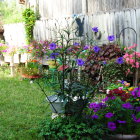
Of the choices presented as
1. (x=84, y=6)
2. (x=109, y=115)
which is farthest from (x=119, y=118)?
(x=84, y=6)

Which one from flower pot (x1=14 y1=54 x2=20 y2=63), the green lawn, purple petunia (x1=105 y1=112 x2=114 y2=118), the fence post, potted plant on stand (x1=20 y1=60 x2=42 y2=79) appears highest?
the fence post

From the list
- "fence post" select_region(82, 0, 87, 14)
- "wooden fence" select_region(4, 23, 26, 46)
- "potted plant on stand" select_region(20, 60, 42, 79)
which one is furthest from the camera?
"wooden fence" select_region(4, 23, 26, 46)

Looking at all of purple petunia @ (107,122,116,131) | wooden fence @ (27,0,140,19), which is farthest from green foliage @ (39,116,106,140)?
wooden fence @ (27,0,140,19)

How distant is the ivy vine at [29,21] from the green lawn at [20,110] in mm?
3604

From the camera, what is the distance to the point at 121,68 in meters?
6.30

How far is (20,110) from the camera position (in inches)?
200

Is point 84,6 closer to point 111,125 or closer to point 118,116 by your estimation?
point 118,116

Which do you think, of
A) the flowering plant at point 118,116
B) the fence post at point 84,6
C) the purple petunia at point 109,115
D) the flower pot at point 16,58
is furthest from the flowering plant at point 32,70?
the purple petunia at point 109,115

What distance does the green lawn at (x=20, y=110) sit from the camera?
389 centimetres

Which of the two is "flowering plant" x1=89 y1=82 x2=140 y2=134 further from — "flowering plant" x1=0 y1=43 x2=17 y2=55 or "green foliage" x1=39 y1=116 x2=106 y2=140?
"flowering plant" x1=0 y1=43 x2=17 y2=55

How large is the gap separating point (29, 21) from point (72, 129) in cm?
826

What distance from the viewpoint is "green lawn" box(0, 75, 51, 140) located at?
389cm

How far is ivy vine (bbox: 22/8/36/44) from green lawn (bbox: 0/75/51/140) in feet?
11.8

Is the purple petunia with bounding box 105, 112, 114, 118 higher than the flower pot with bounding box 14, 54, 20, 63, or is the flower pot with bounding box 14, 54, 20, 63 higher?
the flower pot with bounding box 14, 54, 20, 63
